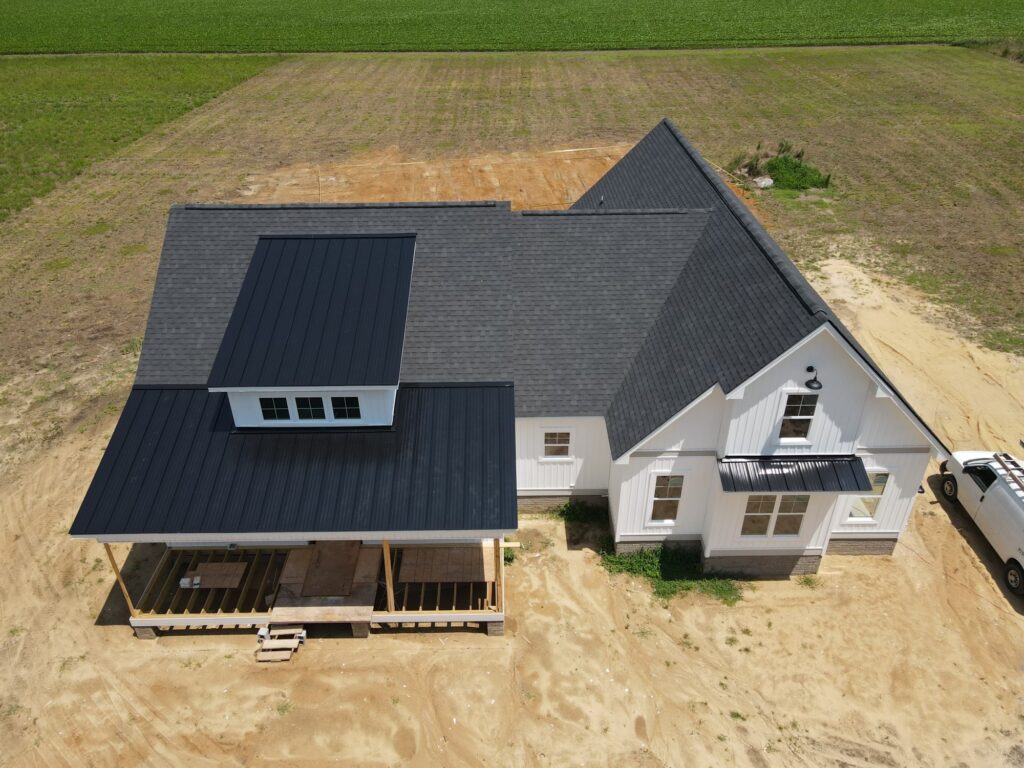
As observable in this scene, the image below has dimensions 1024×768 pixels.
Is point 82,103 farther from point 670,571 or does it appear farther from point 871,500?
point 871,500

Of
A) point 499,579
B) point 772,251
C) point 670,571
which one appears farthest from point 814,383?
point 499,579

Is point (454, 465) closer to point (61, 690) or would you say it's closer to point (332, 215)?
point (332, 215)

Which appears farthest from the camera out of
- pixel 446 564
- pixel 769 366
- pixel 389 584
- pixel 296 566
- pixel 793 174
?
pixel 793 174

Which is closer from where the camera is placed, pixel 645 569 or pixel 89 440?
pixel 645 569

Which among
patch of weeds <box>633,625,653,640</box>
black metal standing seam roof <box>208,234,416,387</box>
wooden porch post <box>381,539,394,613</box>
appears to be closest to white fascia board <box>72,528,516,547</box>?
wooden porch post <box>381,539,394,613</box>

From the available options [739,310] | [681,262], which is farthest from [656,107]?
[739,310]

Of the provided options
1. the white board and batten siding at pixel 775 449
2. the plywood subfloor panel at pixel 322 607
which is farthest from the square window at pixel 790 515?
the plywood subfloor panel at pixel 322 607

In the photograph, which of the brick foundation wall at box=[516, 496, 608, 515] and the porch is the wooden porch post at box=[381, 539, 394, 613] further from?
the brick foundation wall at box=[516, 496, 608, 515]
